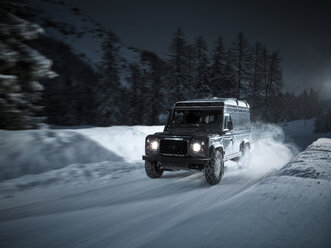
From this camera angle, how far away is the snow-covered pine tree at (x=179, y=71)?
34844mm

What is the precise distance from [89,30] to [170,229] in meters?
141

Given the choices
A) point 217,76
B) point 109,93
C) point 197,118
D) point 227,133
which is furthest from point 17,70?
point 109,93

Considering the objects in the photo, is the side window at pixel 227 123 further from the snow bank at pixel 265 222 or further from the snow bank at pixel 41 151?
the snow bank at pixel 41 151

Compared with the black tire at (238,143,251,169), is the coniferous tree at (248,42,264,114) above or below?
above

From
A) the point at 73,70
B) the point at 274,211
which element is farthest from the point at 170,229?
the point at 73,70

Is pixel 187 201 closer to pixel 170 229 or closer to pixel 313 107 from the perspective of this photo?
pixel 170 229

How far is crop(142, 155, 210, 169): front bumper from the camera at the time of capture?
7023mm

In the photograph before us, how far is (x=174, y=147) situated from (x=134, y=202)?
225cm

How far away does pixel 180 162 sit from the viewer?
7242mm

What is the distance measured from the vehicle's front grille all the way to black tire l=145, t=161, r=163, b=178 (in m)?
0.71

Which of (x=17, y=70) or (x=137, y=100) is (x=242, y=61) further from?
(x=17, y=70)

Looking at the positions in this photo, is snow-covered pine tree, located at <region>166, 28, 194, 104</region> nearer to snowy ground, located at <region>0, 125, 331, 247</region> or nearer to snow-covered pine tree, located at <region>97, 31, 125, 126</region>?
snow-covered pine tree, located at <region>97, 31, 125, 126</region>

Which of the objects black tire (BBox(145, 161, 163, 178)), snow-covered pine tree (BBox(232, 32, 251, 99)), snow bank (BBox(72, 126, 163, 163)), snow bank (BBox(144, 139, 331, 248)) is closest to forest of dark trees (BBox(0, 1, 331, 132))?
snow-covered pine tree (BBox(232, 32, 251, 99))

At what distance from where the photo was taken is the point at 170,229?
3984mm
